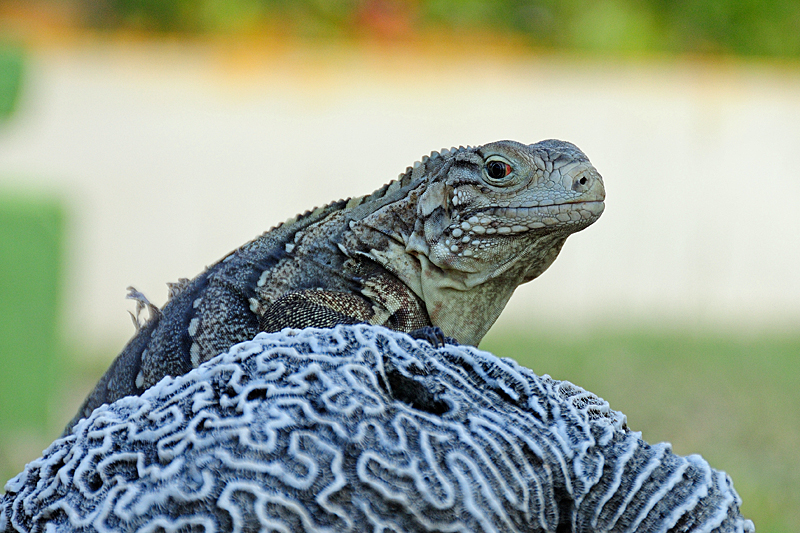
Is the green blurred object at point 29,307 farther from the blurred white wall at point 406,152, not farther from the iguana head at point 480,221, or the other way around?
the iguana head at point 480,221

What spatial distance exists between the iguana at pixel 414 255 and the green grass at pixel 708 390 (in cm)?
316

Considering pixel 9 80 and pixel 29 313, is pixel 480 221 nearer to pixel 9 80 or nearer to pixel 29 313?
pixel 9 80

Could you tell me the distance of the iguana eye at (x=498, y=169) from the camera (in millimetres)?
2295

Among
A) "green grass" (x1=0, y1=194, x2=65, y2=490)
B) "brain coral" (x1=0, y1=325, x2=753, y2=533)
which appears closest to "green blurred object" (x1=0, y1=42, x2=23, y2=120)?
"green grass" (x1=0, y1=194, x2=65, y2=490)

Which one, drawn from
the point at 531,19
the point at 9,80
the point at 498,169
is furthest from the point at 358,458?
the point at 531,19

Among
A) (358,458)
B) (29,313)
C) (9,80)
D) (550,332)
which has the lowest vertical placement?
(358,458)

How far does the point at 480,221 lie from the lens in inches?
90.6

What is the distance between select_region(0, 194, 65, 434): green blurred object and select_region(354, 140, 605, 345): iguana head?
5816mm

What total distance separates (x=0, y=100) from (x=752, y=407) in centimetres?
675

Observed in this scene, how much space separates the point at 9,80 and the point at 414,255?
5459mm

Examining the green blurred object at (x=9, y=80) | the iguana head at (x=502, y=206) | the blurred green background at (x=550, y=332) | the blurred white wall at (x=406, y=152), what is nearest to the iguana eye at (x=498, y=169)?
the iguana head at (x=502, y=206)

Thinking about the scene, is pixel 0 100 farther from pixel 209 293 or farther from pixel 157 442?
pixel 157 442

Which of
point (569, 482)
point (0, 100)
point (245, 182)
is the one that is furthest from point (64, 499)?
point (245, 182)

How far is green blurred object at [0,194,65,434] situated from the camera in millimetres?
7418
